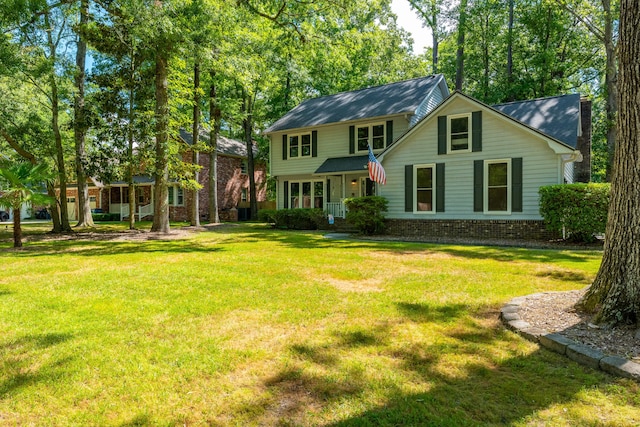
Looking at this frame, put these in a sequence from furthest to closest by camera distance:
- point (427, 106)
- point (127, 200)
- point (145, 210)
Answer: point (127, 200), point (145, 210), point (427, 106)

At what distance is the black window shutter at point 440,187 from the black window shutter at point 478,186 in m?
1.19

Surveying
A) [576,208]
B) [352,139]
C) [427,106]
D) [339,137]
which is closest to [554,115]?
[576,208]

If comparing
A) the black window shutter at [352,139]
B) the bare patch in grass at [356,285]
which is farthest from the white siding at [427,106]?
the bare patch in grass at [356,285]

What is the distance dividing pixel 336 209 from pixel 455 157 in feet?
22.4

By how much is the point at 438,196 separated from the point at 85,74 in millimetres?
16520

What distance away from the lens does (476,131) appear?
13984mm

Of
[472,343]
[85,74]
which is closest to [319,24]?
[85,74]

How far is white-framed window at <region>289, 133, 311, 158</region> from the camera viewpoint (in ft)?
69.3

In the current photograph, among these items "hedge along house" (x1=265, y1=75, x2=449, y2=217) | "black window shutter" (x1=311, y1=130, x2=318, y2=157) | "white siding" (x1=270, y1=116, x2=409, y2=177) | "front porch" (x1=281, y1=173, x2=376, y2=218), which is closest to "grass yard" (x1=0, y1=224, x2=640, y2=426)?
"front porch" (x1=281, y1=173, x2=376, y2=218)

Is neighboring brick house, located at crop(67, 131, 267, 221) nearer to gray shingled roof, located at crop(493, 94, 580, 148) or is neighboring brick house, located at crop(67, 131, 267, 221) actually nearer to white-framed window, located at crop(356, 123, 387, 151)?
white-framed window, located at crop(356, 123, 387, 151)

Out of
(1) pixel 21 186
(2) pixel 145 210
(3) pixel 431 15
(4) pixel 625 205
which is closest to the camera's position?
(4) pixel 625 205

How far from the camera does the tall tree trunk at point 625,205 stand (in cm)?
380

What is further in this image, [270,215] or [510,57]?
[510,57]

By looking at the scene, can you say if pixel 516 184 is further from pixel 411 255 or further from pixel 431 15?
pixel 431 15
